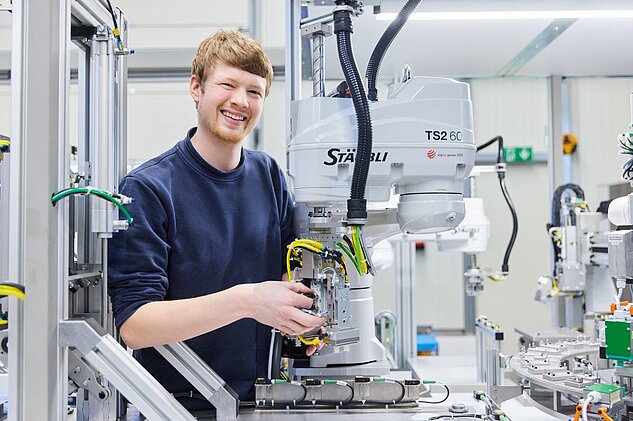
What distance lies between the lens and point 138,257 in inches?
58.9

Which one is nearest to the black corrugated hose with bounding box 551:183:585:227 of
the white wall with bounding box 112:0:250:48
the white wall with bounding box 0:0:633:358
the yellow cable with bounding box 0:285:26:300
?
the white wall with bounding box 0:0:633:358

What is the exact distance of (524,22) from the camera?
10.2 ft

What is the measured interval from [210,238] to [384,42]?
2.26 feet

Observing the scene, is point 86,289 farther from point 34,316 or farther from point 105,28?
point 105,28

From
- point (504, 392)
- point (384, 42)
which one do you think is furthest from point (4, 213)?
point (504, 392)

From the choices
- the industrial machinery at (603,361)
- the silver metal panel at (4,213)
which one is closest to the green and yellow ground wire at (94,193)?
the silver metal panel at (4,213)

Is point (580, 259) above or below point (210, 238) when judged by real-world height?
below

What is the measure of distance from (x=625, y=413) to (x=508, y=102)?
413cm

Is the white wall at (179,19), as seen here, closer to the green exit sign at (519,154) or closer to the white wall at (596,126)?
the green exit sign at (519,154)

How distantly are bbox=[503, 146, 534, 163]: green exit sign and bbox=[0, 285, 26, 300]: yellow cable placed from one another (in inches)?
181

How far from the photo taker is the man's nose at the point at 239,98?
1.63 metres

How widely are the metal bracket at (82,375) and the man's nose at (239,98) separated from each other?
27.1 inches

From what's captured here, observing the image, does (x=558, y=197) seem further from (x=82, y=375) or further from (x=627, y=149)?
(x=82, y=375)

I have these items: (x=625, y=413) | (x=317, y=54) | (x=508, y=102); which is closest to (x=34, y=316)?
(x=317, y=54)
